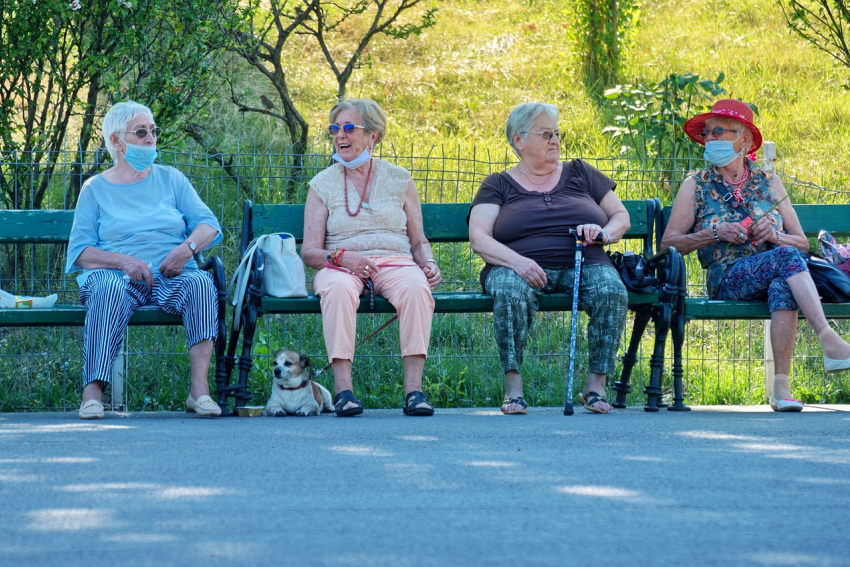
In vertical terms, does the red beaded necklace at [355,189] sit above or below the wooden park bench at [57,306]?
above

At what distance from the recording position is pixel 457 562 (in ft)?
8.28

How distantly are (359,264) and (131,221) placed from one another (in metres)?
1.15

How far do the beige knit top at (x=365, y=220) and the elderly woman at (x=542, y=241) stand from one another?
383 mm

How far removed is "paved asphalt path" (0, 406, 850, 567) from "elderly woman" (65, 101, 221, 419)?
43 cm

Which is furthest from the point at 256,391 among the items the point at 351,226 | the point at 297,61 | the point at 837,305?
the point at 297,61

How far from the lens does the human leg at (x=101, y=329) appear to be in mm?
4973

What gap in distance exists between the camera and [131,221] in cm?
539

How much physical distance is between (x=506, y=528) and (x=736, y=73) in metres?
11.9

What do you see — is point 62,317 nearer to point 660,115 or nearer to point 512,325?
point 512,325

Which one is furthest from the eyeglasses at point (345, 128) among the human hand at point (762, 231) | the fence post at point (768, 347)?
the fence post at point (768, 347)

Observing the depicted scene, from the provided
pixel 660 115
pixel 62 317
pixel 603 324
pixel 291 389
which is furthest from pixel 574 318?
pixel 660 115

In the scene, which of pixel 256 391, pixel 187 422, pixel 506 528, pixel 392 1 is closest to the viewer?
pixel 506 528

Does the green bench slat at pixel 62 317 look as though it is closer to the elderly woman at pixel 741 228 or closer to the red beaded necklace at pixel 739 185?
the elderly woman at pixel 741 228

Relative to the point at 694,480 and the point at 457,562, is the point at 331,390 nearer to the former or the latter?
the point at 694,480
